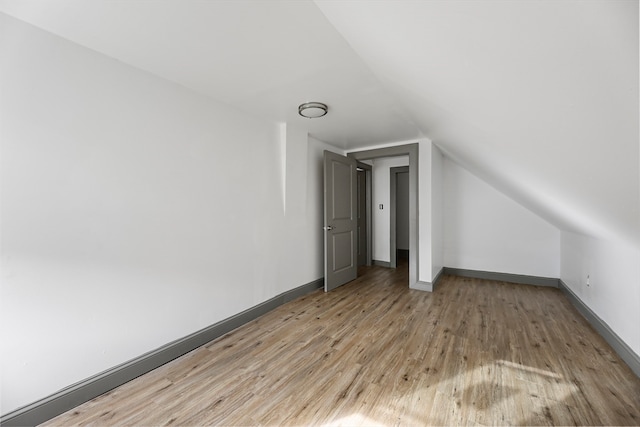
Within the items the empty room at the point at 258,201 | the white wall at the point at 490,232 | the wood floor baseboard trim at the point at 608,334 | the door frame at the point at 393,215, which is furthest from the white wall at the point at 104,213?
the white wall at the point at 490,232

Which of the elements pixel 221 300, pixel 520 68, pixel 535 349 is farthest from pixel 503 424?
pixel 221 300

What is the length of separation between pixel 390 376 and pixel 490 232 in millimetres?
3534

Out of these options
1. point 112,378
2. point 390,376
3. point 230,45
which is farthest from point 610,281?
point 112,378

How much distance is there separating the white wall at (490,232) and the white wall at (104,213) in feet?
12.0

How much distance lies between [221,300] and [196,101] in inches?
74.2

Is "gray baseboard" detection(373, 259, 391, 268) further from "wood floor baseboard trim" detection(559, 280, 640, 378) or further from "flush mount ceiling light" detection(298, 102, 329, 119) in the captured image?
"flush mount ceiling light" detection(298, 102, 329, 119)

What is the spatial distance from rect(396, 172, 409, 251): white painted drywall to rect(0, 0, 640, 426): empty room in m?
4.01

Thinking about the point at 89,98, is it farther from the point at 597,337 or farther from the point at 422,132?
the point at 597,337

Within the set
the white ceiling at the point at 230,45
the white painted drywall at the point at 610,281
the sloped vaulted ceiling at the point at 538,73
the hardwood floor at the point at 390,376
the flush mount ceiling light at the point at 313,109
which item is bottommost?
the hardwood floor at the point at 390,376

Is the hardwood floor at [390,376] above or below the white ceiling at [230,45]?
below

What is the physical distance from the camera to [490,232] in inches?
174

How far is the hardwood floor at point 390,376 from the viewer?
1551mm

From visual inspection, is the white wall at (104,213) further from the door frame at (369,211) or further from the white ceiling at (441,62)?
the door frame at (369,211)

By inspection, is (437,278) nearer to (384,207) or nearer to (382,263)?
(382,263)
